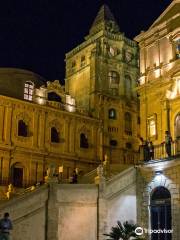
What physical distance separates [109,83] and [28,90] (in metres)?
11.1

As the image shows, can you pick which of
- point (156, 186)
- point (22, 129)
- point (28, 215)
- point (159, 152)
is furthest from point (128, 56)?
point (28, 215)

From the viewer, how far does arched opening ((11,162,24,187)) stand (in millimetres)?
40281

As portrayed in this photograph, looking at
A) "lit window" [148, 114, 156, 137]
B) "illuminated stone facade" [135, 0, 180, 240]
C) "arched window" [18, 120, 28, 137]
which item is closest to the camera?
"illuminated stone facade" [135, 0, 180, 240]

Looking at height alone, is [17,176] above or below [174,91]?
below

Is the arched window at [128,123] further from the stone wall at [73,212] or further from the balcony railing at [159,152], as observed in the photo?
the stone wall at [73,212]

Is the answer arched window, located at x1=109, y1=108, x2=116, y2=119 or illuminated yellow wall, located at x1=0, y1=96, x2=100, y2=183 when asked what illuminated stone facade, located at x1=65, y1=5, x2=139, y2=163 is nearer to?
arched window, located at x1=109, y1=108, x2=116, y2=119

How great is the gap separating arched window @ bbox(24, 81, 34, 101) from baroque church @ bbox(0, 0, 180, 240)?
0.14 metres

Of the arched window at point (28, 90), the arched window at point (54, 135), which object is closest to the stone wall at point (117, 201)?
the arched window at point (54, 135)

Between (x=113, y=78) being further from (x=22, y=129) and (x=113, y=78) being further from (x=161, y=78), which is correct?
(x=161, y=78)

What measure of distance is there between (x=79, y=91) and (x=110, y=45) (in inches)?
273

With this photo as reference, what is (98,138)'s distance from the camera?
47.3 meters

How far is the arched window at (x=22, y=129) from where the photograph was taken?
4164 centimetres

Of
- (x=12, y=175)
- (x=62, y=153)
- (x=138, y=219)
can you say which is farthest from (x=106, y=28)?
(x=138, y=219)

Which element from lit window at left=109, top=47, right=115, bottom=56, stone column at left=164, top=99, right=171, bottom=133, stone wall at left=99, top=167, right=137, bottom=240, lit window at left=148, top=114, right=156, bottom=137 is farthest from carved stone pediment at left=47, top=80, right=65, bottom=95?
stone wall at left=99, top=167, right=137, bottom=240
